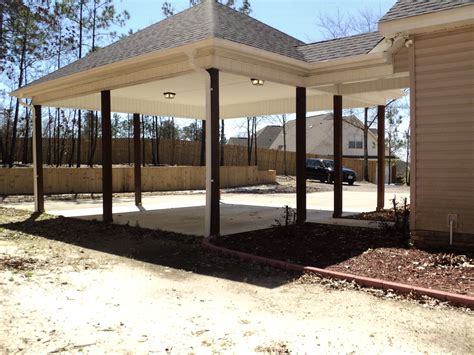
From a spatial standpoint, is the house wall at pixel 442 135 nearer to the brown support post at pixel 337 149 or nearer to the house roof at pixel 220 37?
the house roof at pixel 220 37

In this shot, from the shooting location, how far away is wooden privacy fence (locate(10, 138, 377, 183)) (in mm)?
29688

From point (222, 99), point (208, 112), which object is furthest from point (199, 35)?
point (222, 99)

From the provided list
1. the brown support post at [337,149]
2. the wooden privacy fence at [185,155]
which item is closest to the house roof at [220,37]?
the brown support post at [337,149]

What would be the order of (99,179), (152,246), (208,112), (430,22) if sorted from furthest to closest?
(99,179) → (208,112) → (152,246) → (430,22)

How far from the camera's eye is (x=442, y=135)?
6.69 metres

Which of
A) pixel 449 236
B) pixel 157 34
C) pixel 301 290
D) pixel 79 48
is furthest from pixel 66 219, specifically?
pixel 79 48

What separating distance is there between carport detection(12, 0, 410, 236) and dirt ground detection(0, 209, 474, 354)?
2.40m

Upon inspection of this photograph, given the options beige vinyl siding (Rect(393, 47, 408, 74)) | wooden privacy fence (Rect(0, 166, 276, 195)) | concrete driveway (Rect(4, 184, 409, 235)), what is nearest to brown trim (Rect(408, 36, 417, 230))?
beige vinyl siding (Rect(393, 47, 408, 74))

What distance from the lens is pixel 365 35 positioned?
9.97 m

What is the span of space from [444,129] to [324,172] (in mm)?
24166

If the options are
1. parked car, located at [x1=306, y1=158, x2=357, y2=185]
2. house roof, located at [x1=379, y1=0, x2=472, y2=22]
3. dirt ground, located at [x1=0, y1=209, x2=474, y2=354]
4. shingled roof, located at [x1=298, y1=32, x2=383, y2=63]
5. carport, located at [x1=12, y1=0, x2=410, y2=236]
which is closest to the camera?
dirt ground, located at [x1=0, y1=209, x2=474, y2=354]

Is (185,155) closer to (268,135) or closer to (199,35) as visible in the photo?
(199,35)

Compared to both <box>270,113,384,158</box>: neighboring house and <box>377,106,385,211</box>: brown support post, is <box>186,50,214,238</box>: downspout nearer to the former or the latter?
<box>377,106,385,211</box>: brown support post

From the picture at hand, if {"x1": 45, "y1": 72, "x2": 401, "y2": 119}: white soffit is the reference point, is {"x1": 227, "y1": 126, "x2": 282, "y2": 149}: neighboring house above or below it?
above
